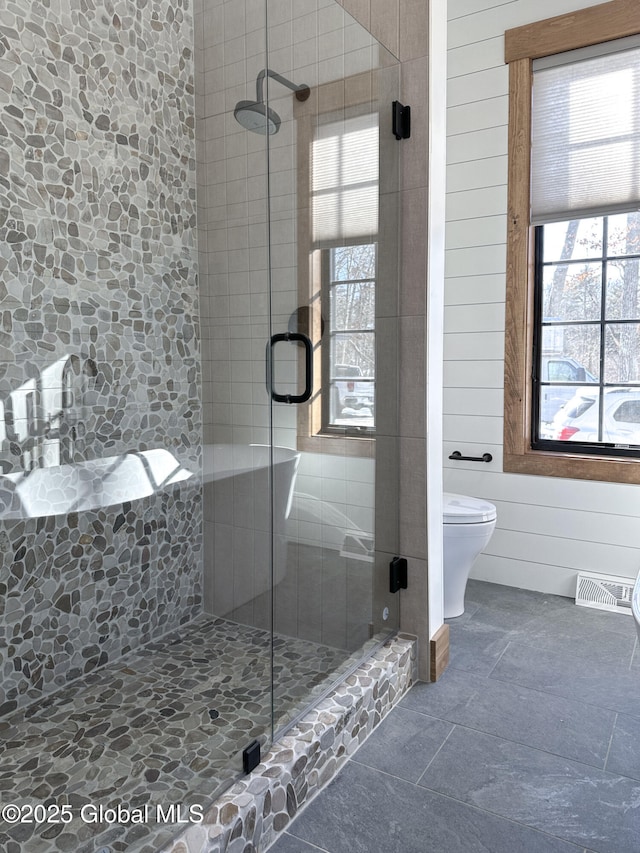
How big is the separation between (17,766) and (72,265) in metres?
0.94

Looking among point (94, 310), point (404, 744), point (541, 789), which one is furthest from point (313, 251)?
point (541, 789)

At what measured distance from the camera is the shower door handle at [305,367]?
1539mm

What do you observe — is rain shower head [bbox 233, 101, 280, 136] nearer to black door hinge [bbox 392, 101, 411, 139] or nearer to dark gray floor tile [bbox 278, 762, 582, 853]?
black door hinge [bbox 392, 101, 411, 139]

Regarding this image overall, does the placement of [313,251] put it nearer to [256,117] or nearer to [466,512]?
[256,117]

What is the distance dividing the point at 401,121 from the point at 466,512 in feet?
5.06

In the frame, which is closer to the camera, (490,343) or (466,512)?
(466,512)

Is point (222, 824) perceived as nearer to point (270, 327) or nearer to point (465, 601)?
point (270, 327)

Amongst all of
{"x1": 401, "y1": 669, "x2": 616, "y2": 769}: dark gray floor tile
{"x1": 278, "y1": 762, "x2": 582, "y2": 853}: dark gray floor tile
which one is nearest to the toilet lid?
{"x1": 401, "y1": 669, "x2": 616, "y2": 769}: dark gray floor tile

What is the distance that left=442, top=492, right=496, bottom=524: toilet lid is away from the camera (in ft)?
8.72

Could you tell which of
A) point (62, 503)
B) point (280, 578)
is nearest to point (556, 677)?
point (280, 578)

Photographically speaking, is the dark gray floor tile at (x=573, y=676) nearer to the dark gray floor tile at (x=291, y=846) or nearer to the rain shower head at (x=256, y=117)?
the dark gray floor tile at (x=291, y=846)

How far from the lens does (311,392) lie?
5.66 feet

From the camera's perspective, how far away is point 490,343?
322cm

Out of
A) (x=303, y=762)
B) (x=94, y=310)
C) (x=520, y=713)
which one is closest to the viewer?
(x=94, y=310)
